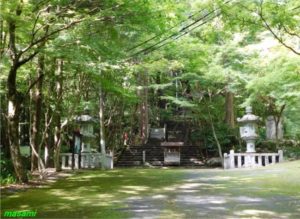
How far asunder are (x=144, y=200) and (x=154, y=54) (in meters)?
12.1

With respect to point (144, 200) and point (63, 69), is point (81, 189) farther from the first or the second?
point (63, 69)

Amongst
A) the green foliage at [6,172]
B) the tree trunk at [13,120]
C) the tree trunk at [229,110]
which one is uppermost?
the tree trunk at [229,110]

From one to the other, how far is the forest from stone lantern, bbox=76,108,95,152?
366 mm

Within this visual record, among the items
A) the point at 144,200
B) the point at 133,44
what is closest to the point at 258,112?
the point at 133,44

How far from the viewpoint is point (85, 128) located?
65.4 feet

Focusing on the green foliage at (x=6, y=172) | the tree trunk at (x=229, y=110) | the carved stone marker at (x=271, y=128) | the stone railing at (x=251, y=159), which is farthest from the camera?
the carved stone marker at (x=271, y=128)

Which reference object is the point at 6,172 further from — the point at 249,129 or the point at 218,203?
the point at 249,129

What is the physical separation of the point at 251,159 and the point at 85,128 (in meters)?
8.22

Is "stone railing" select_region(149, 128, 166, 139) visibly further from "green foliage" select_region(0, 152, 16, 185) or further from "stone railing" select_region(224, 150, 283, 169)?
"green foliage" select_region(0, 152, 16, 185)

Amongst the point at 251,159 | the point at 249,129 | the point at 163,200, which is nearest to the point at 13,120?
the point at 163,200

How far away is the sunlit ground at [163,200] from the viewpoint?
286 inches

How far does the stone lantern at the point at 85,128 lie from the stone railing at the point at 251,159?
699 cm

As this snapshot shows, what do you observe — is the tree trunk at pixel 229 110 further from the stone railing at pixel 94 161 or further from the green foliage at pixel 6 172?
the green foliage at pixel 6 172

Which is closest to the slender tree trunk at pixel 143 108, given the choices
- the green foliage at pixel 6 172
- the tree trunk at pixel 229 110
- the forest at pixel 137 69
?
the forest at pixel 137 69
